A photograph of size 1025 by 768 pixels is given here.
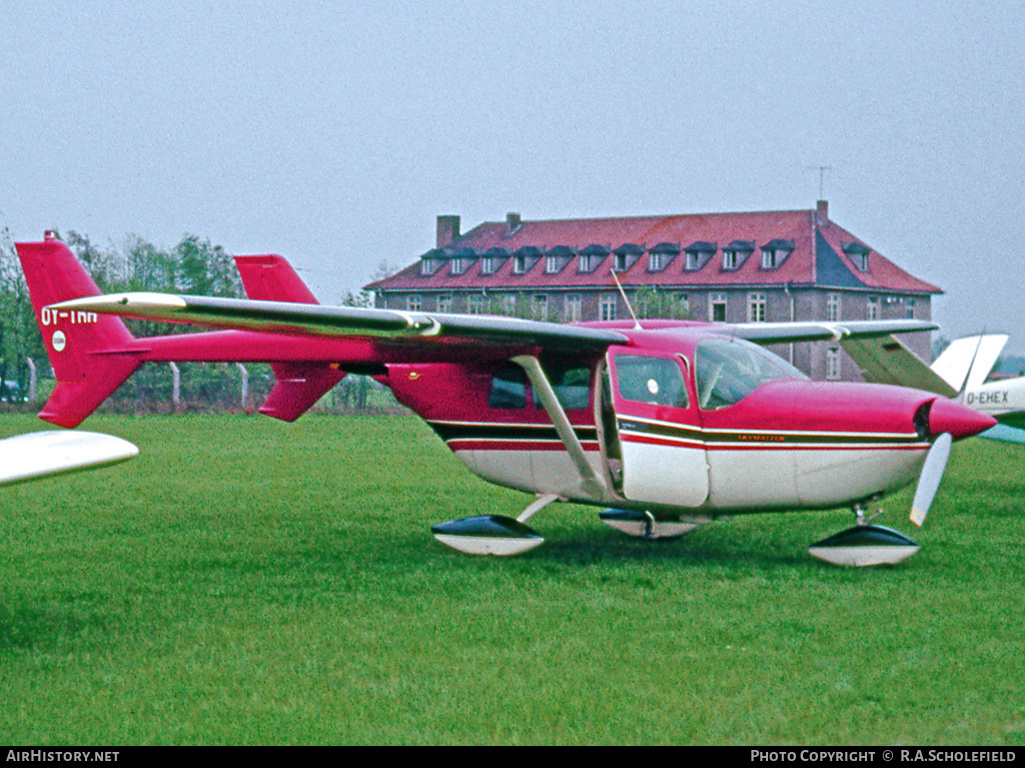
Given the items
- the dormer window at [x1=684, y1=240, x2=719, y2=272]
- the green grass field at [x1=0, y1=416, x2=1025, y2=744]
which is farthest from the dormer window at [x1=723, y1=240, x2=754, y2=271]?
the green grass field at [x1=0, y1=416, x2=1025, y2=744]

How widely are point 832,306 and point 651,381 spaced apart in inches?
2141

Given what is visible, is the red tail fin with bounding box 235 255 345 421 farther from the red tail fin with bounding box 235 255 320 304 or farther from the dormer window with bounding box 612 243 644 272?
the dormer window with bounding box 612 243 644 272

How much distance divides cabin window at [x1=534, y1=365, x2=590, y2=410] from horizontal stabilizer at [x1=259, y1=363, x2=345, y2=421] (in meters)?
2.49

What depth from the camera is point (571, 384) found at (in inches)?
389

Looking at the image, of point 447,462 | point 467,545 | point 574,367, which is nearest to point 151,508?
point 467,545

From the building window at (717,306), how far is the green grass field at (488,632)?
49732 mm

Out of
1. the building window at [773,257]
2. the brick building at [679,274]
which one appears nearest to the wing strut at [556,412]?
the brick building at [679,274]

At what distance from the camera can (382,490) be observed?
50.3ft

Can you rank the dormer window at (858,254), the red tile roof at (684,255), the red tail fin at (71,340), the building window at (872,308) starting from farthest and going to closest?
the dormer window at (858,254)
the building window at (872,308)
the red tile roof at (684,255)
the red tail fin at (71,340)

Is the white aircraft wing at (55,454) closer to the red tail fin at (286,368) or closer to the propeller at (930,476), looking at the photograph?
the red tail fin at (286,368)

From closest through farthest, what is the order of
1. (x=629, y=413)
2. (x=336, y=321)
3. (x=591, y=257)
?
(x=336, y=321) < (x=629, y=413) < (x=591, y=257)

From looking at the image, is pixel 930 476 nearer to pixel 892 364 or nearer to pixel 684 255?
pixel 892 364

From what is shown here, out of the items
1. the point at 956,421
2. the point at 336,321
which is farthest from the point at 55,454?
the point at 956,421

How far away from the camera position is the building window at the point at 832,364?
200 feet
